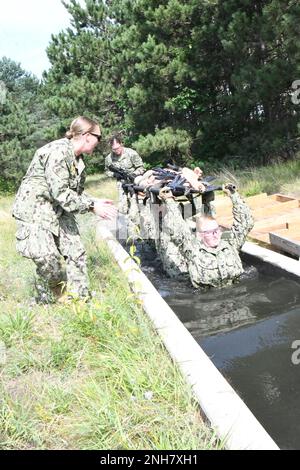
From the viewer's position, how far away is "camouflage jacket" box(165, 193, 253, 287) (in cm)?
473

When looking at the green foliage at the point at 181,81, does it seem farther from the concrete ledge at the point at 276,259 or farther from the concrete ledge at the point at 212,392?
the concrete ledge at the point at 212,392

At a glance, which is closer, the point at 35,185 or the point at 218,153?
the point at 35,185

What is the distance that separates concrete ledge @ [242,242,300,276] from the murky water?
75 millimetres

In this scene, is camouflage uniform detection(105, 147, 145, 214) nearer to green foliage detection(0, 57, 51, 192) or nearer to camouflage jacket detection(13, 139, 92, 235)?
camouflage jacket detection(13, 139, 92, 235)

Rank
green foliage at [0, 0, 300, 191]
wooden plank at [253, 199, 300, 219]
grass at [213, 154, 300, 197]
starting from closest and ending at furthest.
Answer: wooden plank at [253, 199, 300, 219]
grass at [213, 154, 300, 197]
green foliage at [0, 0, 300, 191]

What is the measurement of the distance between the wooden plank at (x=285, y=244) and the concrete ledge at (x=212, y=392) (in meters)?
2.31

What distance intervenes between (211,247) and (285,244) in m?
1.39

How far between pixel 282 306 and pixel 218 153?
41.5 ft

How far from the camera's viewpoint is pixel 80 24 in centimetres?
2220

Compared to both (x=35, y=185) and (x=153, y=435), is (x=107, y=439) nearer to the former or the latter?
(x=153, y=435)

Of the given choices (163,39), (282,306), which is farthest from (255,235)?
(163,39)
